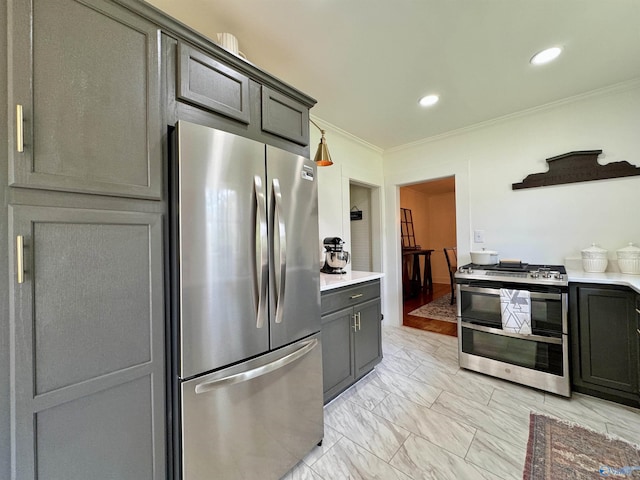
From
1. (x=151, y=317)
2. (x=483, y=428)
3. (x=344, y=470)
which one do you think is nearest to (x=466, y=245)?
(x=483, y=428)

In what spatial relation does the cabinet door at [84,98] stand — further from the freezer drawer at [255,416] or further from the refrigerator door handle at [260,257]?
the freezer drawer at [255,416]

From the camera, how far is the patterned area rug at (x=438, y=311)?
414 cm

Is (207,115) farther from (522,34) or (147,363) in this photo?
(522,34)

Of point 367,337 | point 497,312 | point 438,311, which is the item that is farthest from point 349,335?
point 438,311

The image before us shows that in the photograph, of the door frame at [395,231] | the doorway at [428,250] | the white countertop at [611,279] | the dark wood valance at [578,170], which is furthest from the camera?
the doorway at [428,250]

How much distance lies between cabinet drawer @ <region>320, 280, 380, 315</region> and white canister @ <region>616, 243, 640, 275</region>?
6.85 feet

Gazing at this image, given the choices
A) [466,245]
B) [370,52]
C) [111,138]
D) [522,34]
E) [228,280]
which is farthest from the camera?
[466,245]

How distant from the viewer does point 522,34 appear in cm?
174

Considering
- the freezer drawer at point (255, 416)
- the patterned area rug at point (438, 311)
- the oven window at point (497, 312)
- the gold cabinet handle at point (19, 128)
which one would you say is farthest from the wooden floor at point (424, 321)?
the gold cabinet handle at point (19, 128)

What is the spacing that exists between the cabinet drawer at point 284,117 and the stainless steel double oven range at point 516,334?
81.1 inches

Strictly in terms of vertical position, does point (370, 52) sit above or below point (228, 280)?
above

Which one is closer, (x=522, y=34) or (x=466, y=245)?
(x=522, y=34)

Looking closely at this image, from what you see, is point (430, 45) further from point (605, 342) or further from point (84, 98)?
point (605, 342)

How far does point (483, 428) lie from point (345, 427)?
0.95 metres
